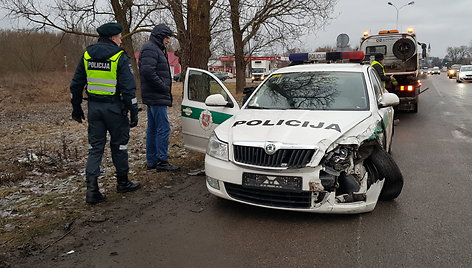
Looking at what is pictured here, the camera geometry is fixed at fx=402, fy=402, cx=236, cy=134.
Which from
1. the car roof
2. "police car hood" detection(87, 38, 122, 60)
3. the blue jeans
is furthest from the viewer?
the blue jeans

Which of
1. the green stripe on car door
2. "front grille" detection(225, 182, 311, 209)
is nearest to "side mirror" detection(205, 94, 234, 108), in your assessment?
the green stripe on car door

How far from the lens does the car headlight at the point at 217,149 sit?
169 inches

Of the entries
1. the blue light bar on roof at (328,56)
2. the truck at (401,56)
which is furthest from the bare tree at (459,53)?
the blue light bar on roof at (328,56)

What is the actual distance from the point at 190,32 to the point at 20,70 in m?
45.8

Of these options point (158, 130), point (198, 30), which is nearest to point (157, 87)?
point (158, 130)

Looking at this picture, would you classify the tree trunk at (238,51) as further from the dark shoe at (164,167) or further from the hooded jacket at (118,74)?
the hooded jacket at (118,74)

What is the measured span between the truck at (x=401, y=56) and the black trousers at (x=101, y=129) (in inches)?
387

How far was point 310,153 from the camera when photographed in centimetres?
386

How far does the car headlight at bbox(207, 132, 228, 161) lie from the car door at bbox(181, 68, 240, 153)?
124 centimetres

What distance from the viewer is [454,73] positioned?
4566cm

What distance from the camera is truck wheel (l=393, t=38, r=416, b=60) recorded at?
14331 mm

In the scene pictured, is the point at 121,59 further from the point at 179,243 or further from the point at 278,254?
the point at 278,254

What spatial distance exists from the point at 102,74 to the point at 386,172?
3.35 metres

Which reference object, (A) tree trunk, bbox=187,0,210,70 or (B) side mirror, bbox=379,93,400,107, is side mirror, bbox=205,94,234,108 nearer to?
(B) side mirror, bbox=379,93,400,107
